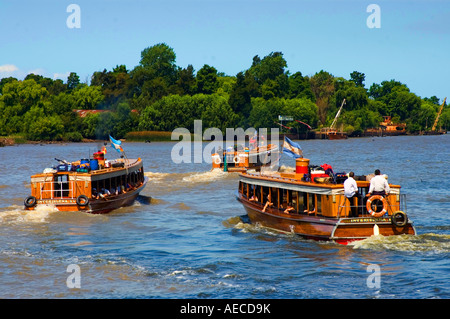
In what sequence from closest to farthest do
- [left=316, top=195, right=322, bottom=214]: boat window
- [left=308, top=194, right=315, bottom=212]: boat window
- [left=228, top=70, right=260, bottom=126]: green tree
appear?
[left=316, top=195, right=322, bottom=214]: boat window
[left=308, top=194, right=315, bottom=212]: boat window
[left=228, top=70, right=260, bottom=126]: green tree

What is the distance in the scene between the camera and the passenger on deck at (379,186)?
24.5 meters

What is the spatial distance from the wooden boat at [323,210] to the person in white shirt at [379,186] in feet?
0.79

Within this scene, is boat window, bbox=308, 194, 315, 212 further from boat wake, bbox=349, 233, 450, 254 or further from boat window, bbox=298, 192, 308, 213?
boat wake, bbox=349, 233, 450, 254

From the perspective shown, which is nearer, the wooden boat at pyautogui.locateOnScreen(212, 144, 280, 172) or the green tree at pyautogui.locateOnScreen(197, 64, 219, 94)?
the wooden boat at pyautogui.locateOnScreen(212, 144, 280, 172)

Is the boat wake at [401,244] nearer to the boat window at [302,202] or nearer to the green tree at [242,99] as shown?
the boat window at [302,202]

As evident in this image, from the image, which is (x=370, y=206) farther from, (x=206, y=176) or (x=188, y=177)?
(x=188, y=177)

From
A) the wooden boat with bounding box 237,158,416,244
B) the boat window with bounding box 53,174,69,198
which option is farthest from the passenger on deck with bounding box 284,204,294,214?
the boat window with bounding box 53,174,69,198

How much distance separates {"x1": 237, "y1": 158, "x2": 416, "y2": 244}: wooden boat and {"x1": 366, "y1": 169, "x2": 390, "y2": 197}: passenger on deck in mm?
238

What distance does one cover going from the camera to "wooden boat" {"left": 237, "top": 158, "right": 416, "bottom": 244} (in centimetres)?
2439

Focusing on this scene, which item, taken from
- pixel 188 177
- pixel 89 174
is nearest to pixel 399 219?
pixel 89 174

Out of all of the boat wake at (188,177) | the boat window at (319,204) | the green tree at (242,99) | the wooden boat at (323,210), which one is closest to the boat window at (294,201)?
the wooden boat at (323,210)

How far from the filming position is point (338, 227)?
24.5 meters
